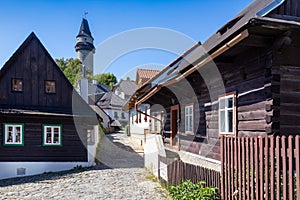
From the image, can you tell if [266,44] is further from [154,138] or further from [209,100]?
[154,138]

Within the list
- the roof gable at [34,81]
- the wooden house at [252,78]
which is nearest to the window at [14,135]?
the roof gable at [34,81]

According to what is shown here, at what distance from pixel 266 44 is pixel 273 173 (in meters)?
2.74

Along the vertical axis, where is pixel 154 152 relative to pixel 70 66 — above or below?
below

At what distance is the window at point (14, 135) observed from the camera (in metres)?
10.8

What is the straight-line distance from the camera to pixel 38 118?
11117 millimetres

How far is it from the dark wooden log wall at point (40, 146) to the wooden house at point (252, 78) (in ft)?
19.8

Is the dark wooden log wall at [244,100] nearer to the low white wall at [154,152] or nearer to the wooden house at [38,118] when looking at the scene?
the low white wall at [154,152]

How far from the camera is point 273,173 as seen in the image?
340cm

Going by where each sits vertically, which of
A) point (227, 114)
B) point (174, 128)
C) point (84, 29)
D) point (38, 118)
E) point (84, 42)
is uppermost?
point (84, 29)

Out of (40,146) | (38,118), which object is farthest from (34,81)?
(40,146)

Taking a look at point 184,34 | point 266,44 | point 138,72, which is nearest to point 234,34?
point 266,44

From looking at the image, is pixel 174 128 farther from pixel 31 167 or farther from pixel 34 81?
pixel 34 81

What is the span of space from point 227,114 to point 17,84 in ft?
32.0

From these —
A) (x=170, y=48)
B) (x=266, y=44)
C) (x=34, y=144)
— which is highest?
(x=170, y=48)
